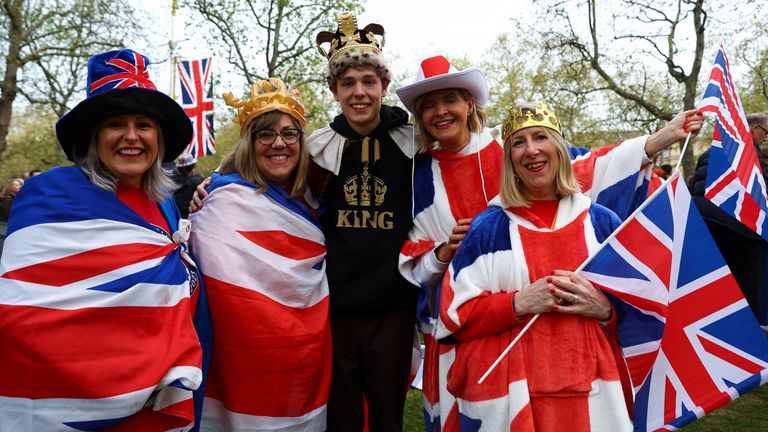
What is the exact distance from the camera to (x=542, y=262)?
7.73ft

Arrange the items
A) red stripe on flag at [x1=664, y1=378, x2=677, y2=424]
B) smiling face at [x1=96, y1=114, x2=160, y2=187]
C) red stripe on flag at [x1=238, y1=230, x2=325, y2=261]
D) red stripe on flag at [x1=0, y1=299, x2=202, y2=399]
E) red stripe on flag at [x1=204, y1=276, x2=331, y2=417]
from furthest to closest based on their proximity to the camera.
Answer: red stripe on flag at [x1=238, y1=230, x2=325, y2=261], red stripe on flag at [x1=204, y1=276, x2=331, y2=417], smiling face at [x1=96, y1=114, x2=160, y2=187], red stripe on flag at [x1=664, y1=378, x2=677, y2=424], red stripe on flag at [x1=0, y1=299, x2=202, y2=399]

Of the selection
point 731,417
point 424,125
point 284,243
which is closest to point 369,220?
point 284,243

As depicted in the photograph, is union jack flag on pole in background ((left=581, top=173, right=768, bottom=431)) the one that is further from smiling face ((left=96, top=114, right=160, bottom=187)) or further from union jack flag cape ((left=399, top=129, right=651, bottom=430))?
smiling face ((left=96, top=114, right=160, bottom=187))

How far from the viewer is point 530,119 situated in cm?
249

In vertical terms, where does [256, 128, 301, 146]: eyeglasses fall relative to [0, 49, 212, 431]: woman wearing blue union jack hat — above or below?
above

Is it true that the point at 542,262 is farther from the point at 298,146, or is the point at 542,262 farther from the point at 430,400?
the point at 298,146

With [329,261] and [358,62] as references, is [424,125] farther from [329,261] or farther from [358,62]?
[329,261]

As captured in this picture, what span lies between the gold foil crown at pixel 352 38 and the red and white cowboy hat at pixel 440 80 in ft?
1.35

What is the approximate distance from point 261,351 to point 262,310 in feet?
0.69

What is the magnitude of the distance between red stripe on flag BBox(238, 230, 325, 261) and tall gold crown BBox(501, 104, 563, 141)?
1.21 m

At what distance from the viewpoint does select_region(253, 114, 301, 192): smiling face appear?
10.2 ft

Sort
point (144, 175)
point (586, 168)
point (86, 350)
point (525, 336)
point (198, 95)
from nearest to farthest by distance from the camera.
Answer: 1. point (86, 350)
2. point (525, 336)
3. point (144, 175)
4. point (586, 168)
5. point (198, 95)

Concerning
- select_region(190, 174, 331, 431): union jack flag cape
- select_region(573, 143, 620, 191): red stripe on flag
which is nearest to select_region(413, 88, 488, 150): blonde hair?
select_region(573, 143, 620, 191): red stripe on flag

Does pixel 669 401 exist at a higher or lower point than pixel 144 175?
lower
